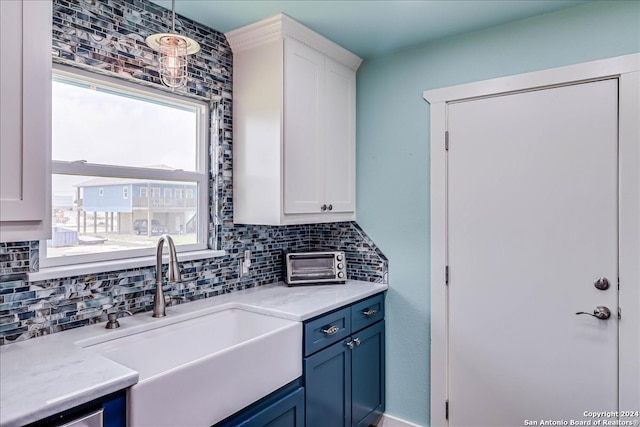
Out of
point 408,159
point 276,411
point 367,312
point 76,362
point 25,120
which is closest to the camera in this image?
point 25,120

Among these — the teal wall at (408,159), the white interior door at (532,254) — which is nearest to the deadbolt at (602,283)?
the white interior door at (532,254)

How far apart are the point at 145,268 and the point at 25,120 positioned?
0.98m

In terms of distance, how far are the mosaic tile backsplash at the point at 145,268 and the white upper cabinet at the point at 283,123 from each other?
105mm

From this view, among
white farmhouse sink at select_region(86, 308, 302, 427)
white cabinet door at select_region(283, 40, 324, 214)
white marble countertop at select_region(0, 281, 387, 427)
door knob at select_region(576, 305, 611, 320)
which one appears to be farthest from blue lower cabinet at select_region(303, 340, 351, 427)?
door knob at select_region(576, 305, 611, 320)

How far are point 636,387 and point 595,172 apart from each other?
100 cm

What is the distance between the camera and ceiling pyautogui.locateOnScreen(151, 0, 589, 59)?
1983 mm

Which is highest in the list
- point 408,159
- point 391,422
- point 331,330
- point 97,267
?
point 408,159

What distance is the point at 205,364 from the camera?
4.70 ft

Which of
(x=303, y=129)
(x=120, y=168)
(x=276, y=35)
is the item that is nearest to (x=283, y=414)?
(x=120, y=168)

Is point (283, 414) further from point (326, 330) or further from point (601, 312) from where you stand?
point (601, 312)

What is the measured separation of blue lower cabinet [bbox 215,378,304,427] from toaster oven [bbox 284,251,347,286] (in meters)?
0.77

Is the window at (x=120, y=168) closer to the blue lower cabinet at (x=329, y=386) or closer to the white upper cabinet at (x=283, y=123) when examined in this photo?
the white upper cabinet at (x=283, y=123)

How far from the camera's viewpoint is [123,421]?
4.10ft

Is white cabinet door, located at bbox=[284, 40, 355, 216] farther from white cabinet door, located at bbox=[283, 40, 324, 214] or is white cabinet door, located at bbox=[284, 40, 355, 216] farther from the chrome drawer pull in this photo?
the chrome drawer pull
